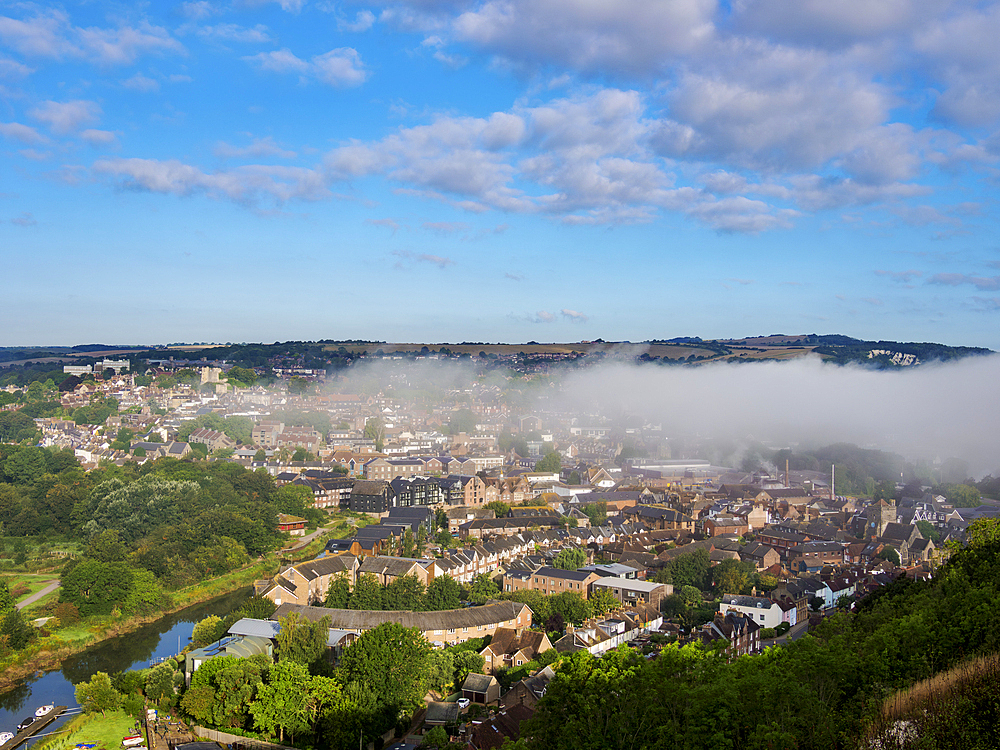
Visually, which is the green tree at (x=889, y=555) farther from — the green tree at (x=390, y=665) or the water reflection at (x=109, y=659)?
the water reflection at (x=109, y=659)

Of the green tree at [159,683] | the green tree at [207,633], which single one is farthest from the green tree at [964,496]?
the green tree at [159,683]

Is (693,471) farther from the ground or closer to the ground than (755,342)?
closer to the ground

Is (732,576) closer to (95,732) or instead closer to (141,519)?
(95,732)

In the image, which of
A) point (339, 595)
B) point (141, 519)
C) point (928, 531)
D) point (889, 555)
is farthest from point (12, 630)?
point (928, 531)

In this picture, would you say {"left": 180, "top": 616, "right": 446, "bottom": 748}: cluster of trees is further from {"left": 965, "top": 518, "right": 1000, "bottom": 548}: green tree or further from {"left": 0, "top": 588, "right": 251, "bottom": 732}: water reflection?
{"left": 965, "top": 518, "right": 1000, "bottom": 548}: green tree

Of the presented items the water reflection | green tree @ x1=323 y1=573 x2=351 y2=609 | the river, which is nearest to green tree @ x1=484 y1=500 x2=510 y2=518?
the river

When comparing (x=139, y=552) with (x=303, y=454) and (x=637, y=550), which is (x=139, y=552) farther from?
(x=303, y=454)

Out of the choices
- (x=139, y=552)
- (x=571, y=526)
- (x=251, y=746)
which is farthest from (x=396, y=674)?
(x=571, y=526)
